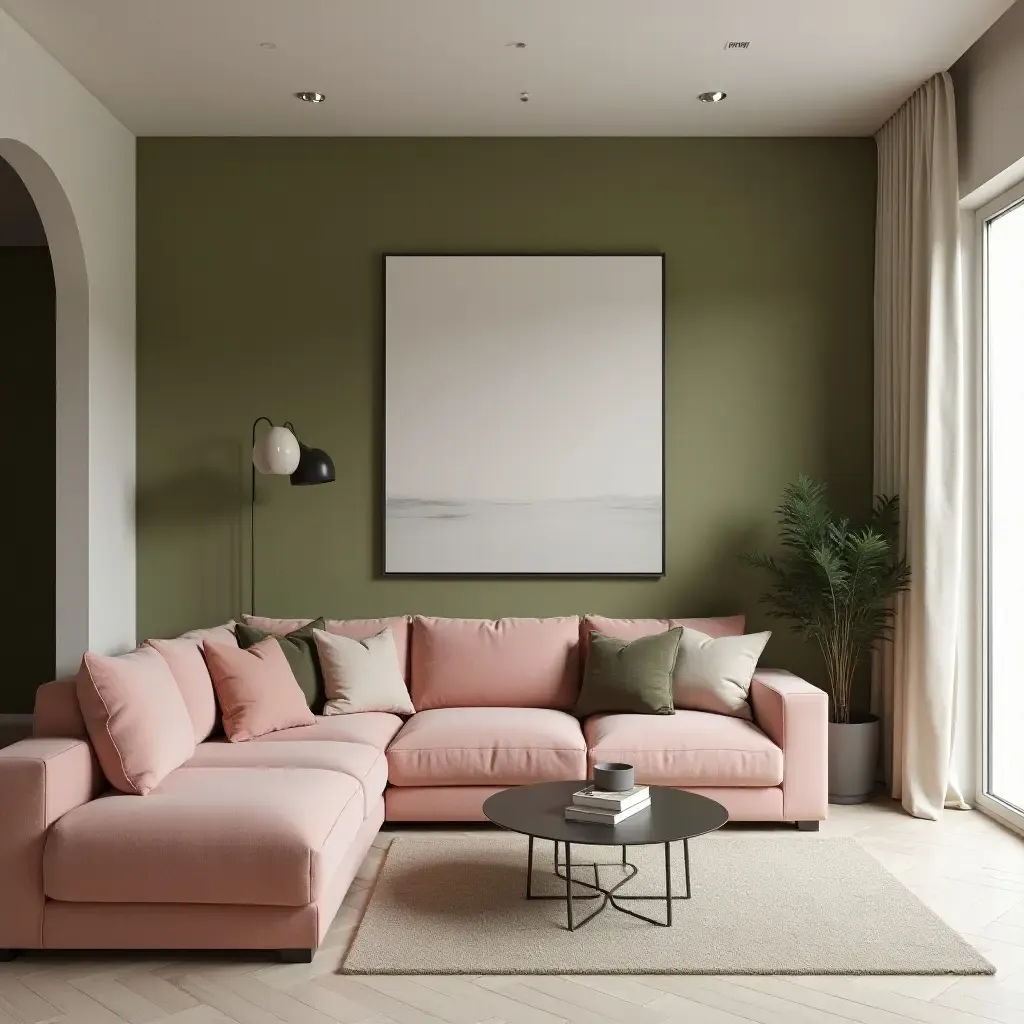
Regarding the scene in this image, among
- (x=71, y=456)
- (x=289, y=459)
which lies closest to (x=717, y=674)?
(x=289, y=459)

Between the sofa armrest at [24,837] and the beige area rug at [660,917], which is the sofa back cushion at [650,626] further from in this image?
the sofa armrest at [24,837]

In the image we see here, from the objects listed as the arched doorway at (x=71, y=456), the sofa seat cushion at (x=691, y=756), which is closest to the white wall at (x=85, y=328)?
the arched doorway at (x=71, y=456)

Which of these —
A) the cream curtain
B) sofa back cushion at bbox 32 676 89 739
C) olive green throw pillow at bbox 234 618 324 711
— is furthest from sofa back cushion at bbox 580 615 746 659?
sofa back cushion at bbox 32 676 89 739

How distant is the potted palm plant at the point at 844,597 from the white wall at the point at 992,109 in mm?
1437

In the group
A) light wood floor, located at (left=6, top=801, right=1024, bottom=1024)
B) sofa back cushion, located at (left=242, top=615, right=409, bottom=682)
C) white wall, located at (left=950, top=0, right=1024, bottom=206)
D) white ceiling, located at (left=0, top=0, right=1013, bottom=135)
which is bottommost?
light wood floor, located at (left=6, top=801, right=1024, bottom=1024)

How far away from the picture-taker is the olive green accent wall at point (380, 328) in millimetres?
5504

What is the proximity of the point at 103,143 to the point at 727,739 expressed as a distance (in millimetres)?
3851

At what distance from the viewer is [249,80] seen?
4801 millimetres

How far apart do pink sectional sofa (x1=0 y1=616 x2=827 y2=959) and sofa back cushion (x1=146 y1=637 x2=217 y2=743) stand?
0.11 meters

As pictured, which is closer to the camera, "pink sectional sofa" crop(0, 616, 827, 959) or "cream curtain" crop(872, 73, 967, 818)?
"pink sectional sofa" crop(0, 616, 827, 959)

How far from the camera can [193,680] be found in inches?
165

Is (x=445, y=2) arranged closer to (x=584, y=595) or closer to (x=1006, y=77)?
(x=1006, y=77)

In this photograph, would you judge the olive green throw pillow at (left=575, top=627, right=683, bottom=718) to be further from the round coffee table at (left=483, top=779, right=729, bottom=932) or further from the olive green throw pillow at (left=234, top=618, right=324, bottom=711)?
the olive green throw pillow at (left=234, top=618, right=324, bottom=711)

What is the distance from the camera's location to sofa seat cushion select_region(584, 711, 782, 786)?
441 centimetres
